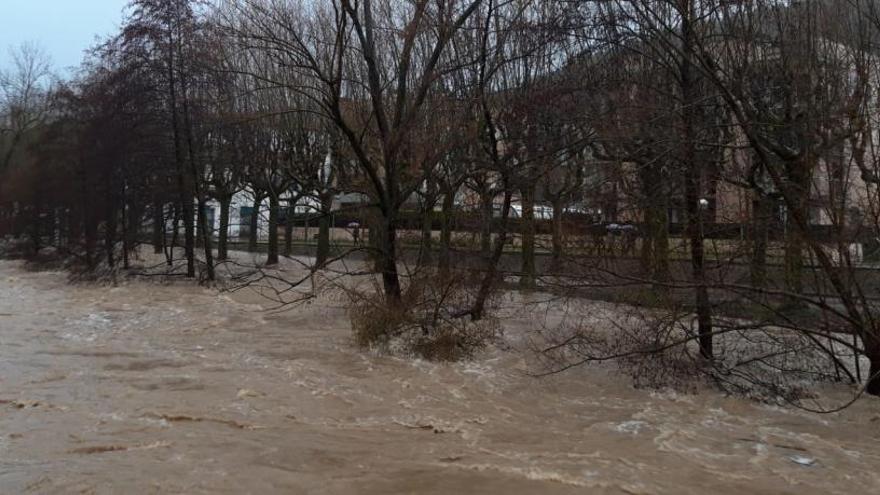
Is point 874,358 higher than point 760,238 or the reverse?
the reverse

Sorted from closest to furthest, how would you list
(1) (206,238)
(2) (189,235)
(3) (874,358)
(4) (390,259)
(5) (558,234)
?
1. (3) (874,358)
2. (5) (558,234)
3. (4) (390,259)
4. (1) (206,238)
5. (2) (189,235)

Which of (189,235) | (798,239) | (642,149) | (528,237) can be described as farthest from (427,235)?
(189,235)

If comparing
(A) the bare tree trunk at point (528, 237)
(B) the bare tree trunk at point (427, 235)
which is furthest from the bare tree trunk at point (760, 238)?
(B) the bare tree trunk at point (427, 235)

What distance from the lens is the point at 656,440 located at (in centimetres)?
803

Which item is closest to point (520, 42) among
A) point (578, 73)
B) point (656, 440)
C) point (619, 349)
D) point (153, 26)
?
point (578, 73)

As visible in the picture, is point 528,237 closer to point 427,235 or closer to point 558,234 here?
point 558,234

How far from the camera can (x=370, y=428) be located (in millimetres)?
8156

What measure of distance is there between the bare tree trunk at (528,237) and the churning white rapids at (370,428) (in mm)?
1145

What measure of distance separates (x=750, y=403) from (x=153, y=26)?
2053 centimetres

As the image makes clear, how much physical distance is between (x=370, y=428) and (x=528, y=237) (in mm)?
5432

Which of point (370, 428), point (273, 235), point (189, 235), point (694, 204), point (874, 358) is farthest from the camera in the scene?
point (273, 235)

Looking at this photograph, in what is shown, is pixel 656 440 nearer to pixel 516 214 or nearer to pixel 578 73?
pixel 516 214

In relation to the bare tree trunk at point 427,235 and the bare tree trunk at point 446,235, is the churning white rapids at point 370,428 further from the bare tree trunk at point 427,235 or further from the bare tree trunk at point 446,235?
the bare tree trunk at point 427,235

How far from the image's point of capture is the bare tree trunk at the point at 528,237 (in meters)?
11.9
